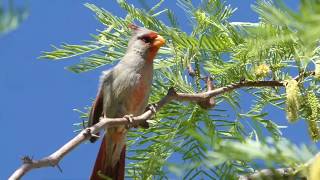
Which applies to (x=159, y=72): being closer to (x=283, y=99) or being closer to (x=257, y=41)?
(x=283, y=99)

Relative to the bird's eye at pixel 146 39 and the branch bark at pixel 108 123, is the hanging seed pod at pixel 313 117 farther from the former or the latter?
the bird's eye at pixel 146 39

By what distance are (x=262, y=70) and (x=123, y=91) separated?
1.06 m

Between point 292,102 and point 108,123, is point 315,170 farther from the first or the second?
point 108,123

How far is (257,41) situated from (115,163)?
5.32 feet

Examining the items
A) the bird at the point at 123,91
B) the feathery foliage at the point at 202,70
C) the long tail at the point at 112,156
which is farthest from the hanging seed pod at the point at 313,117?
the bird at the point at 123,91

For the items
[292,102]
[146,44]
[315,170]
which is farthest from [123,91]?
[315,170]

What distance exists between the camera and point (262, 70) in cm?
122

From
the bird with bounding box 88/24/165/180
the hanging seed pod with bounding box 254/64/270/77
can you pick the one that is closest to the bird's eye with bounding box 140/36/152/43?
the bird with bounding box 88/24/165/180

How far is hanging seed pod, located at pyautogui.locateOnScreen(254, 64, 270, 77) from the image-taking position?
4.02ft

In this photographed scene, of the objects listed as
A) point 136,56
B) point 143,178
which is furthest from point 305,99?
point 136,56

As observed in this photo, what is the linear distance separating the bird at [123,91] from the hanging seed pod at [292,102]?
0.94 meters

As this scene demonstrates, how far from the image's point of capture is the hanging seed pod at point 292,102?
3.55 feet

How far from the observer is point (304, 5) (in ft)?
0.98

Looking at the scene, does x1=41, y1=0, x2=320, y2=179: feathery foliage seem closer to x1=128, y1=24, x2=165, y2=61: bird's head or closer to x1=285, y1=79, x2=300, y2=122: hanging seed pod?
x1=285, y1=79, x2=300, y2=122: hanging seed pod
